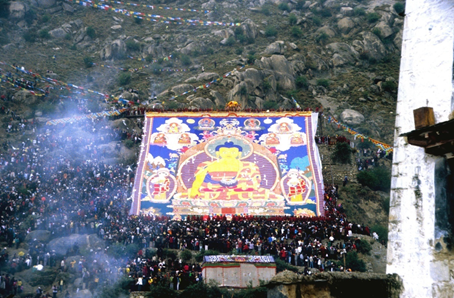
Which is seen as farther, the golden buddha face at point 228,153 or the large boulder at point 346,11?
the large boulder at point 346,11

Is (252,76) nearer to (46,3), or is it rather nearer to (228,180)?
(228,180)

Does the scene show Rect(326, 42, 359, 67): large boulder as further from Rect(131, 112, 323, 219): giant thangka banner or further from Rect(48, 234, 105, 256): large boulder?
Rect(48, 234, 105, 256): large boulder

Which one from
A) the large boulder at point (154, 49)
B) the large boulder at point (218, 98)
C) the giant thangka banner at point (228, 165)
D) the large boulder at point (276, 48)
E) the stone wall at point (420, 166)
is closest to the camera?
the stone wall at point (420, 166)

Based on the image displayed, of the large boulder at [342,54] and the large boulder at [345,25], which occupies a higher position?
the large boulder at [345,25]

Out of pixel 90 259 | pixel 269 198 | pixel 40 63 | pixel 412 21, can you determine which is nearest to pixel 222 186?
pixel 269 198

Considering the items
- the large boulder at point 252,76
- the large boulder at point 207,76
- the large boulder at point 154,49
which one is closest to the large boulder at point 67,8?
the large boulder at point 154,49

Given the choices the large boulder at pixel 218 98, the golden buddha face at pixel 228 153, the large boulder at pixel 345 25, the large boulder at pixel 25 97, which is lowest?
the golden buddha face at pixel 228 153

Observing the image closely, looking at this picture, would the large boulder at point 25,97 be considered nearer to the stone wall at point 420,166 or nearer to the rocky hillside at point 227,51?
the rocky hillside at point 227,51

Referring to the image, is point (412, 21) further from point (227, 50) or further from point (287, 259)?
point (227, 50)
